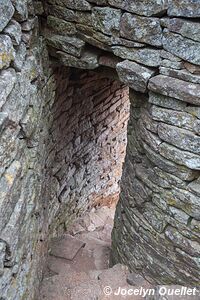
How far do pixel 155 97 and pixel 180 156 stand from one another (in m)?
0.54

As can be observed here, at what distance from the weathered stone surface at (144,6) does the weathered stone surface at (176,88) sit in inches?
19.6

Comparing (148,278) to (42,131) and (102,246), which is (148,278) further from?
(42,131)

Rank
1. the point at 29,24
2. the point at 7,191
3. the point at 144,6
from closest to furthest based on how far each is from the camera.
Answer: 1. the point at 7,191
2. the point at 144,6
3. the point at 29,24

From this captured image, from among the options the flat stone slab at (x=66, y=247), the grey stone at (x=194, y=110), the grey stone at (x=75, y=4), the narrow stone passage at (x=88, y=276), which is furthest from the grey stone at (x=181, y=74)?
the flat stone slab at (x=66, y=247)

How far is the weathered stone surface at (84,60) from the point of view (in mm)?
3252

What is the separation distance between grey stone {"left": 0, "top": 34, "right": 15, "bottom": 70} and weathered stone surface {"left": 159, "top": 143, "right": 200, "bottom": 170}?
4.80 ft

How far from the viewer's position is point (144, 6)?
266 cm

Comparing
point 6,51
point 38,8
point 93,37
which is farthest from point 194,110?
point 38,8

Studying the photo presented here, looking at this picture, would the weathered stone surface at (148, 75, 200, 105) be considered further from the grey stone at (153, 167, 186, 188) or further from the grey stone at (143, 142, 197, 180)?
the grey stone at (153, 167, 186, 188)

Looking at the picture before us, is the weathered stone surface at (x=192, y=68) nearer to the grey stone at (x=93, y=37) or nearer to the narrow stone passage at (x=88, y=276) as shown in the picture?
the grey stone at (x=93, y=37)

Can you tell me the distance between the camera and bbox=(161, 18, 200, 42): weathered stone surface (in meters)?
2.51

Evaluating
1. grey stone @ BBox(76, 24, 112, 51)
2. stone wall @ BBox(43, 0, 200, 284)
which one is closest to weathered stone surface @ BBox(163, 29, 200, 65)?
stone wall @ BBox(43, 0, 200, 284)

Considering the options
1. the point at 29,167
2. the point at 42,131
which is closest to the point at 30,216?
the point at 29,167

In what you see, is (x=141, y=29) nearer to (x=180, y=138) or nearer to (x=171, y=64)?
(x=171, y=64)
